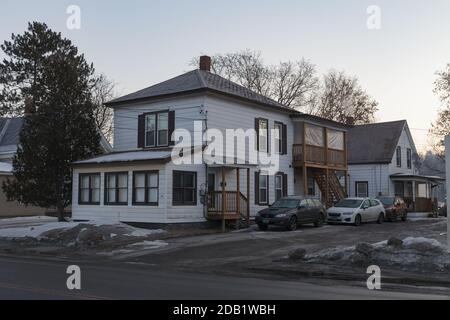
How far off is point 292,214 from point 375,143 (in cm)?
2302

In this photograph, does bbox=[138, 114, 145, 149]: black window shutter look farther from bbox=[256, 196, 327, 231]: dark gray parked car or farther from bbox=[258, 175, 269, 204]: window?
bbox=[256, 196, 327, 231]: dark gray parked car

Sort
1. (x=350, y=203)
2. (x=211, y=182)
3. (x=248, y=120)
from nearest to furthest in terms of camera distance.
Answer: (x=211, y=182), (x=248, y=120), (x=350, y=203)

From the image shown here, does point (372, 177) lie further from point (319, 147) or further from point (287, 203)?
point (287, 203)

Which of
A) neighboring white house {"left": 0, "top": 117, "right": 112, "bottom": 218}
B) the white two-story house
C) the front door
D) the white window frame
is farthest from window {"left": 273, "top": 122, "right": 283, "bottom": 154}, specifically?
neighboring white house {"left": 0, "top": 117, "right": 112, "bottom": 218}

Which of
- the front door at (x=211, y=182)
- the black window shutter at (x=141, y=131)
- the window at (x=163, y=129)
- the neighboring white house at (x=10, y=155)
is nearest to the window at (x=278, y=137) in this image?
the front door at (x=211, y=182)

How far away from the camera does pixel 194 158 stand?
2747 cm

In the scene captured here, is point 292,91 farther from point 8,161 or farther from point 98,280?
point 98,280

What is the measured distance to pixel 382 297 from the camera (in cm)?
1112

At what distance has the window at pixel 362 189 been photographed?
4675 cm

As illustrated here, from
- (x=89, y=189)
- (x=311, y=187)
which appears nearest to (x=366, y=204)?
(x=311, y=187)

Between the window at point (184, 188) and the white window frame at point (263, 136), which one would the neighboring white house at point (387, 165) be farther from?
the window at point (184, 188)

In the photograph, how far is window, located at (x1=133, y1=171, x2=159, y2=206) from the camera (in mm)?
Result: 26500
